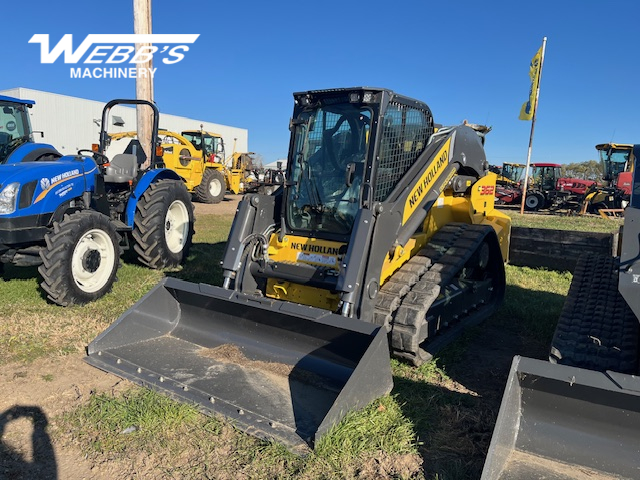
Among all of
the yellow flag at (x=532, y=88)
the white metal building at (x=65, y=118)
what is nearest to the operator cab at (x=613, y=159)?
the yellow flag at (x=532, y=88)

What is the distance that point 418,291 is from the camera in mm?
4199

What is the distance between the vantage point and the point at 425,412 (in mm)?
3457

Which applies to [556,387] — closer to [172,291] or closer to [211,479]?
[211,479]

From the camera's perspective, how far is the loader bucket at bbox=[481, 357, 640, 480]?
8.50 ft

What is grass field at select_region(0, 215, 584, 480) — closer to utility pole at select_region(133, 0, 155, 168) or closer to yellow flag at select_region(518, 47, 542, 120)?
utility pole at select_region(133, 0, 155, 168)

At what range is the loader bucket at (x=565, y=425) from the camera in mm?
2592

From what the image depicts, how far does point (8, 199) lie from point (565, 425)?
5200mm

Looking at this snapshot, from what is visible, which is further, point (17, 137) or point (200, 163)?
point (200, 163)

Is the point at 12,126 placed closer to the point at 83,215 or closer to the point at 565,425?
the point at 83,215

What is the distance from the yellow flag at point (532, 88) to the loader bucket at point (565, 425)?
53.1ft

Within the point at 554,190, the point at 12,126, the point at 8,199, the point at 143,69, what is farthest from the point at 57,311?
the point at 554,190

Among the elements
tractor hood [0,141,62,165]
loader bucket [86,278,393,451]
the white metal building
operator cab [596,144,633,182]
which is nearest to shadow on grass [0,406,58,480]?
loader bucket [86,278,393,451]

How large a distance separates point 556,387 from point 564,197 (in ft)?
71.8

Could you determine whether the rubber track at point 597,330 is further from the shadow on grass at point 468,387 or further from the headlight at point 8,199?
the headlight at point 8,199
